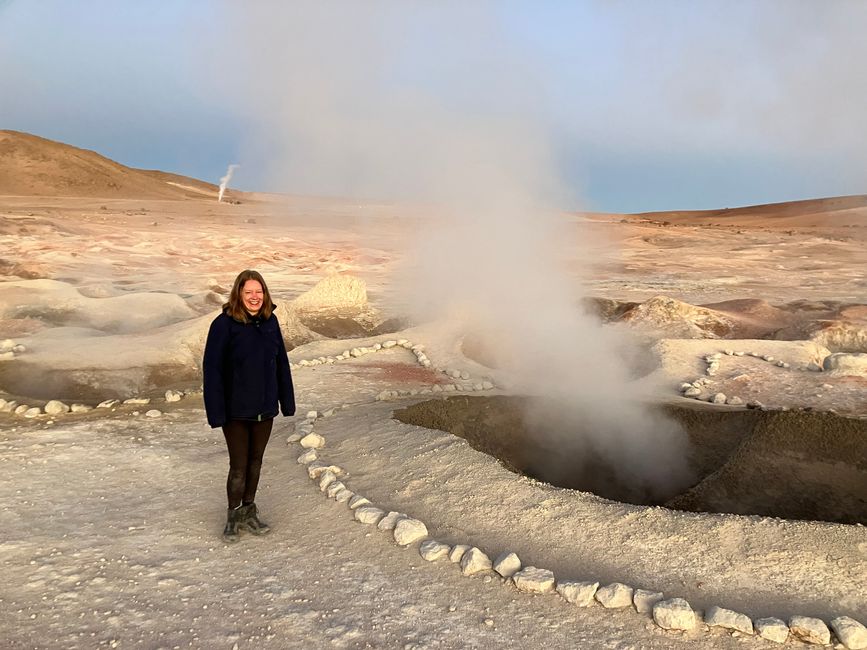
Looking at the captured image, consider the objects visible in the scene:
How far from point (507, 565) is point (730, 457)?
8.60 feet

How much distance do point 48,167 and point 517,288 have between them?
45.6 metres

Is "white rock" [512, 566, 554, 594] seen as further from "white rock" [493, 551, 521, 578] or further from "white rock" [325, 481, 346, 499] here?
"white rock" [325, 481, 346, 499]

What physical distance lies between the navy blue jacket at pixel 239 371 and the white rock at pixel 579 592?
1512 millimetres

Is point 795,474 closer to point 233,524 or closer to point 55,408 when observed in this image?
point 233,524

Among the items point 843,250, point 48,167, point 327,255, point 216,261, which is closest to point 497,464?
point 216,261

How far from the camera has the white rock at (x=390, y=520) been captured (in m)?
3.29

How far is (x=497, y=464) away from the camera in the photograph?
12.8ft

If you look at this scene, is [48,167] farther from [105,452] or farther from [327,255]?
[105,452]

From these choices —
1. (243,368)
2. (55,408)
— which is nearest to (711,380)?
(243,368)

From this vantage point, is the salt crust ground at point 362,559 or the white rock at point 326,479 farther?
the white rock at point 326,479

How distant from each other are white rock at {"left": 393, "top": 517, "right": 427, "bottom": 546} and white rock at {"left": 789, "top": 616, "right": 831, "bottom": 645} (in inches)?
65.1

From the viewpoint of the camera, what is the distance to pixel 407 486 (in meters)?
3.77

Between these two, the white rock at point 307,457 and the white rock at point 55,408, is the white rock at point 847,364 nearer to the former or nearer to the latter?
the white rock at point 307,457

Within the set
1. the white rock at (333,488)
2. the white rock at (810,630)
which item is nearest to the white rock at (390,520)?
the white rock at (333,488)
